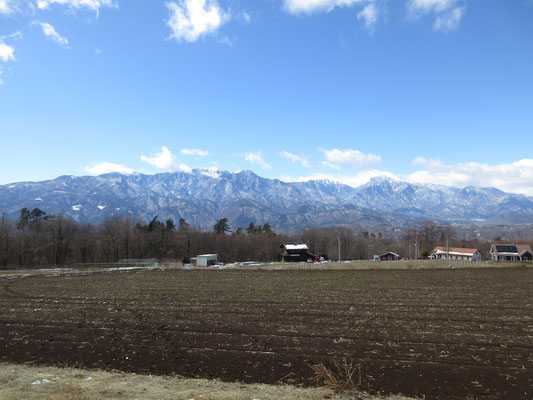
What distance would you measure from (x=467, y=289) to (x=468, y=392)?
2446cm

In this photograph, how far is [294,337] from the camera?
50.1 ft

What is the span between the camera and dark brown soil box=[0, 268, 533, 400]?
11.2 m

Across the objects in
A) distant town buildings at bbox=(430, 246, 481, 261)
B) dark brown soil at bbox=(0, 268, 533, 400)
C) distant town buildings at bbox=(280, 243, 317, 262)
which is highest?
dark brown soil at bbox=(0, 268, 533, 400)

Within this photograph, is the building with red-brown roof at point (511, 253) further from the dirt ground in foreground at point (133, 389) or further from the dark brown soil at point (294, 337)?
the dirt ground in foreground at point (133, 389)

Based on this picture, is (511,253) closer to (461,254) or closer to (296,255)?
(461,254)

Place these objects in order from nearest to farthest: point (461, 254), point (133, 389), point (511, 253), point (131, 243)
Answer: point (133, 389) → point (131, 243) → point (511, 253) → point (461, 254)

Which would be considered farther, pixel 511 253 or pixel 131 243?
pixel 511 253

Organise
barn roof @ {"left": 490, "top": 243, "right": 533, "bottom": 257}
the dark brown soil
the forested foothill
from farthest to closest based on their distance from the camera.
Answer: barn roof @ {"left": 490, "top": 243, "right": 533, "bottom": 257} < the forested foothill < the dark brown soil

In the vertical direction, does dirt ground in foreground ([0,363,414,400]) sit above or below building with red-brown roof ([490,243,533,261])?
above

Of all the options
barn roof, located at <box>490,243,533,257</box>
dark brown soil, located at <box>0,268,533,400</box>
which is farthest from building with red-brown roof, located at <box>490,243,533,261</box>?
dark brown soil, located at <box>0,268,533,400</box>

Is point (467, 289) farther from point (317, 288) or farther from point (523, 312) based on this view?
point (317, 288)

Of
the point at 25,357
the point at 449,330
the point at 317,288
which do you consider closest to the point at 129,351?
the point at 25,357

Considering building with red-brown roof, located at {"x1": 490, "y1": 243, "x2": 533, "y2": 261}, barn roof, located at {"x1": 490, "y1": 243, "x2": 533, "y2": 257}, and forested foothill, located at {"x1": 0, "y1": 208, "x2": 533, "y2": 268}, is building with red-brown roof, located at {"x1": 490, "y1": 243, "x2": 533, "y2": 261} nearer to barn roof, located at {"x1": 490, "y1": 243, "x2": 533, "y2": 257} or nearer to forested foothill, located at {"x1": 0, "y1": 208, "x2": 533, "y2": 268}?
barn roof, located at {"x1": 490, "y1": 243, "x2": 533, "y2": 257}

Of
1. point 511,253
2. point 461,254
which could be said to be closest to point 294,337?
point 461,254
